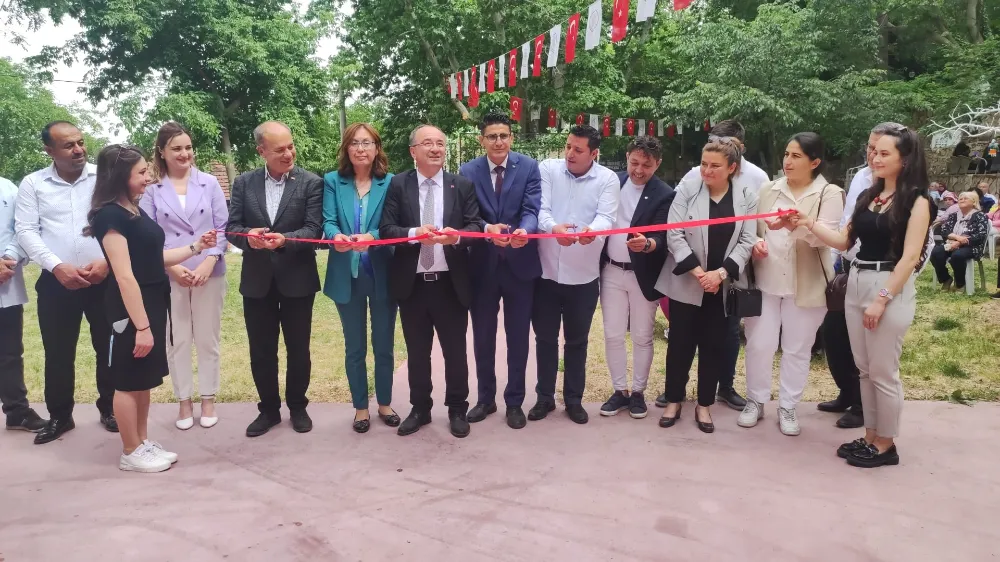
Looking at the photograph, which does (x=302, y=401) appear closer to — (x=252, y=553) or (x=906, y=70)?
(x=252, y=553)

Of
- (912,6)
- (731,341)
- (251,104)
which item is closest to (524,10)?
(251,104)

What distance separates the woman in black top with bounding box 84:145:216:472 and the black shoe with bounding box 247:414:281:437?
497mm

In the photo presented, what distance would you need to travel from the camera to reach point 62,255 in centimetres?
382

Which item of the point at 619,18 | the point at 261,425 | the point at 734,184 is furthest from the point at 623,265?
the point at 619,18

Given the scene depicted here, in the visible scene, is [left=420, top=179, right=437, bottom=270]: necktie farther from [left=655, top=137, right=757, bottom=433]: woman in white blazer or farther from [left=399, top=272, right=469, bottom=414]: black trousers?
[left=655, top=137, right=757, bottom=433]: woman in white blazer

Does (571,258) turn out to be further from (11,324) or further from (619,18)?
(619,18)

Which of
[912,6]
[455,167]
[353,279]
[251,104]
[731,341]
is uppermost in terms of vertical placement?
[912,6]

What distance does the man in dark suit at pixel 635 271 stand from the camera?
397 cm

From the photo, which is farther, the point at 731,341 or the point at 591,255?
the point at 731,341

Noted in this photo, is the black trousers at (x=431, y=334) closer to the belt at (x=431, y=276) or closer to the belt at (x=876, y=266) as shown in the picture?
the belt at (x=431, y=276)

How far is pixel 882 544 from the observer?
267cm

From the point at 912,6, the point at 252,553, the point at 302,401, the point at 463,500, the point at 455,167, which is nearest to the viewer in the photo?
the point at 252,553

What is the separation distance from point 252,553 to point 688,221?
2.86 m

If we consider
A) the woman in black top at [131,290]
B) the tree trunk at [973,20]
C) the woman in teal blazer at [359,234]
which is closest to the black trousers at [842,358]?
the woman in teal blazer at [359,234]
